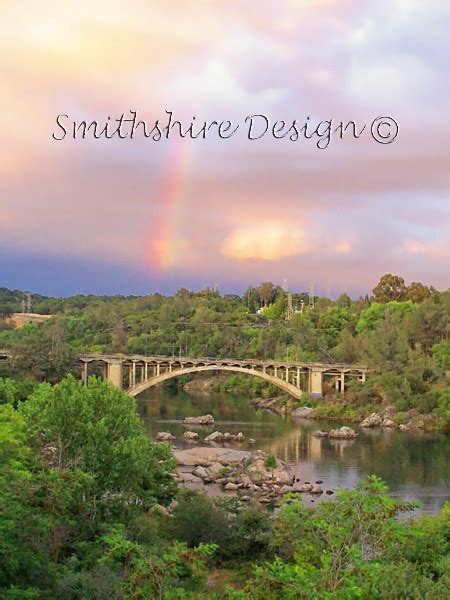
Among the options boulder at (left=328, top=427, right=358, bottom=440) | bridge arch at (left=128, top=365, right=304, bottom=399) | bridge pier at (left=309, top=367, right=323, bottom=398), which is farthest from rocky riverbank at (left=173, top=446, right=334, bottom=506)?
bridge pier at (left=309, top=367, right=323, bottom=398)

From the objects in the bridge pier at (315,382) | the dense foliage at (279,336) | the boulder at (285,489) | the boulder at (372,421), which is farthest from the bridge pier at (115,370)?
the boulder at (285,489)

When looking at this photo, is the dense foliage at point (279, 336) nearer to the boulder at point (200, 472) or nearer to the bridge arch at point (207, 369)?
the bridge arch at point (207, 369)

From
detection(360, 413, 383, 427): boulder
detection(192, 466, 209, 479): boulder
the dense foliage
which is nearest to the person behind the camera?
detection(192, 466, 209, 479): boulder

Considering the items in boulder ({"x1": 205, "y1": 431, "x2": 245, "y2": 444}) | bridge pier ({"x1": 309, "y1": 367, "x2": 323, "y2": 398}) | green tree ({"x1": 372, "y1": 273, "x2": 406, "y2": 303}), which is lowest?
boulder ({"x1": 205, "y1": 431, "x2": 245, "y2": 444})

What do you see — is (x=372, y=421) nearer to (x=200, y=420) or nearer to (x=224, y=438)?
(x=200, y=420)

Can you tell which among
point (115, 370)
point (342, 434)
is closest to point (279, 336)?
point (115, 370)

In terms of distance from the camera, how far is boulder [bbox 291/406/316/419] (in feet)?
137

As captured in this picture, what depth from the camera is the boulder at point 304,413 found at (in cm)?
4162

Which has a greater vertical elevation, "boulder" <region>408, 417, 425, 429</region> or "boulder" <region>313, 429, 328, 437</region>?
"boulder" <region>408, 417, 425, 429</region>

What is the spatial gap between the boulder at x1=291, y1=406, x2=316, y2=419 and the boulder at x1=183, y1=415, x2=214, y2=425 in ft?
18.1

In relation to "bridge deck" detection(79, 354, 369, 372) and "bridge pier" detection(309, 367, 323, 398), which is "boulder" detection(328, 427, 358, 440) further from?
"bridge deck" detection(79, 354, 369, 372)

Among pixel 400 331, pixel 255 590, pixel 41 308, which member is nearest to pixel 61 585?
pixel 255 590

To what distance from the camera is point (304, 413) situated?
42.0m

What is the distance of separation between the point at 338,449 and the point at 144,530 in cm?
1935
